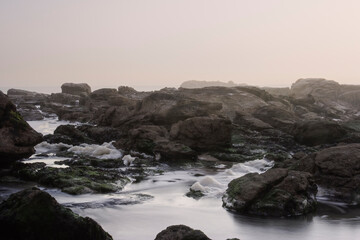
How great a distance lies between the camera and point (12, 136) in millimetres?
16625

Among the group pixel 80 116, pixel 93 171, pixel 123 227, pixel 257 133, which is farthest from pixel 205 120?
pixel 80 116

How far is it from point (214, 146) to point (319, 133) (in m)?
8.67

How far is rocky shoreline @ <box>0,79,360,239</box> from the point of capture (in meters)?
13.3

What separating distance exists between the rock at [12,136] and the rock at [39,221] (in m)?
8.71

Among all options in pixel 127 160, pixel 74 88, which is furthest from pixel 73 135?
pixel 74 88

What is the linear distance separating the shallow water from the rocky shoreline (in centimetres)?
64

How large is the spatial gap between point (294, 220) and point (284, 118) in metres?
25.5

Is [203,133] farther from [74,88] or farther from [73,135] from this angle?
[74,88]

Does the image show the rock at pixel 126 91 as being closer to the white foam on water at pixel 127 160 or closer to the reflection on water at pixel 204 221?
the white foam on water at pixel 127 160

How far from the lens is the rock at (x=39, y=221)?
7727 millimetres

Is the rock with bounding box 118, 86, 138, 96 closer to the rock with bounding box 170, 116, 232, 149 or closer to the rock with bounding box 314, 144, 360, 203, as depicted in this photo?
the rock with bounding box 170, 116, 232, 149

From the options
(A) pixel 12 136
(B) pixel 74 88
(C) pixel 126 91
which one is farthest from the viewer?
(B) pixel 74 88

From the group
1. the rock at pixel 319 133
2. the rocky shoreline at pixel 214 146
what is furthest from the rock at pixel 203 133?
the rock at pixel 319 133

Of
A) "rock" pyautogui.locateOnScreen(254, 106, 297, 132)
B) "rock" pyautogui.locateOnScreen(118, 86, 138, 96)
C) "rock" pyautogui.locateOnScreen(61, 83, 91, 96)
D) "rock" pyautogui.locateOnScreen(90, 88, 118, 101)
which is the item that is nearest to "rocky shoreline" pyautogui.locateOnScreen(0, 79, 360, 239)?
"rock" pyautogui.locateOnScreen(254, 106, 297, 132)
